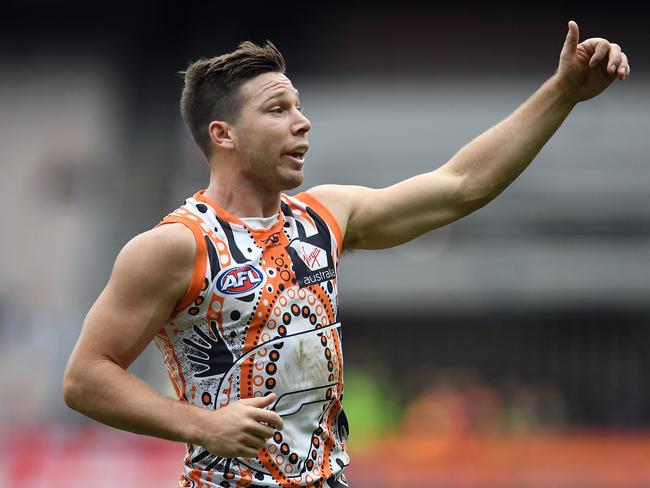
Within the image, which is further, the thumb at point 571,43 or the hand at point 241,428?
the thumb at point 571,43

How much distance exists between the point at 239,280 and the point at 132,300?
0.38 metres

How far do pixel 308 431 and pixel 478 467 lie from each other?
789 centimetres

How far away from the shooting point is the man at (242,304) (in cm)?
412

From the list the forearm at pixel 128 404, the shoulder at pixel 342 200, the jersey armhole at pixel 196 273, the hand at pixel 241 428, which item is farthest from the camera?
the shoulder at pixel 342 200

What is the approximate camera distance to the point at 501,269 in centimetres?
2236

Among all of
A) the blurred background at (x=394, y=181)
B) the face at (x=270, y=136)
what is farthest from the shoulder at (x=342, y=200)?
→ the blurred background at (x=394, y=181)

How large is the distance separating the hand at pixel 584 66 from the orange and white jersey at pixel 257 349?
130 centimetres

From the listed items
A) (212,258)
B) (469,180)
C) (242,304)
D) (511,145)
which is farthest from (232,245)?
(511,145)

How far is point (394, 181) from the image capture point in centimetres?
2280

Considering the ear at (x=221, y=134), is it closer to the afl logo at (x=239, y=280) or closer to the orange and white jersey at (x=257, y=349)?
the orange and white jersey at (x=257, y=349)

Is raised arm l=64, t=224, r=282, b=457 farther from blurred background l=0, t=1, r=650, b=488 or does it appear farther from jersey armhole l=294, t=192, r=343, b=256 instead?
blurred background l=0, t=1, r=650, b=488

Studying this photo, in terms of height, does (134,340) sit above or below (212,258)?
below

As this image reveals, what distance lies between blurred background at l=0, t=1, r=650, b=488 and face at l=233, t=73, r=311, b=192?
12887 millimetres

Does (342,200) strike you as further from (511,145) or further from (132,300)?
(132,300)
